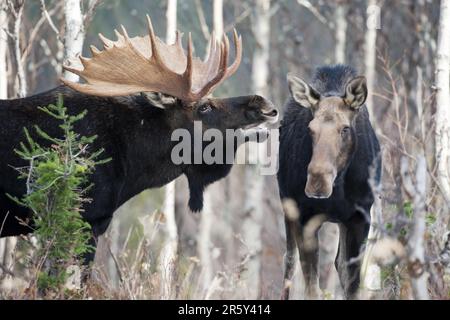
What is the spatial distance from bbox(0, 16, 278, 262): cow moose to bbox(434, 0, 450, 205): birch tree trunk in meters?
1.70

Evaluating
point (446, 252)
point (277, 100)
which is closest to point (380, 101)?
point (277, 100)

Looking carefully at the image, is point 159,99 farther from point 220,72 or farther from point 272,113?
point 272,113

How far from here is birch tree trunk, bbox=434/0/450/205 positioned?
376 inches

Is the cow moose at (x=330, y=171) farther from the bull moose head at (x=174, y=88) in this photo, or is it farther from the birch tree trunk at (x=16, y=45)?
the birch tree trunk at (x=16, y=45)

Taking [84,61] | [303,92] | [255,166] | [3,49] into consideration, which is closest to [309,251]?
[303,92]

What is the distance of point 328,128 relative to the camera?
8164mm

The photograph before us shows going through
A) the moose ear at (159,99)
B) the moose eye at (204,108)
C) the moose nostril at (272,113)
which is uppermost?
the moose ear at (159,99)

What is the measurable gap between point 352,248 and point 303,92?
Result: 1.40m

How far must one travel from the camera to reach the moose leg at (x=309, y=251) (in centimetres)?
851

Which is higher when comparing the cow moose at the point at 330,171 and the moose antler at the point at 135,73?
the moose antler at the point at 135,73

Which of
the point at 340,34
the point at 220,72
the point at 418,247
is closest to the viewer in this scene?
the point at 418,247

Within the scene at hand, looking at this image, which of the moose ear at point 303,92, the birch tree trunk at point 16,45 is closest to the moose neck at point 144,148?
the moose ear at point 303,92

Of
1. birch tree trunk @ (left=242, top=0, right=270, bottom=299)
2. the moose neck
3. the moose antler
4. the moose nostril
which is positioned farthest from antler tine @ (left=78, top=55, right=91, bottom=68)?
birch tree trunk @ (left=242, top=0, right=270, bottom=299)

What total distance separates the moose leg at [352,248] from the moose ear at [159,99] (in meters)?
1.97
